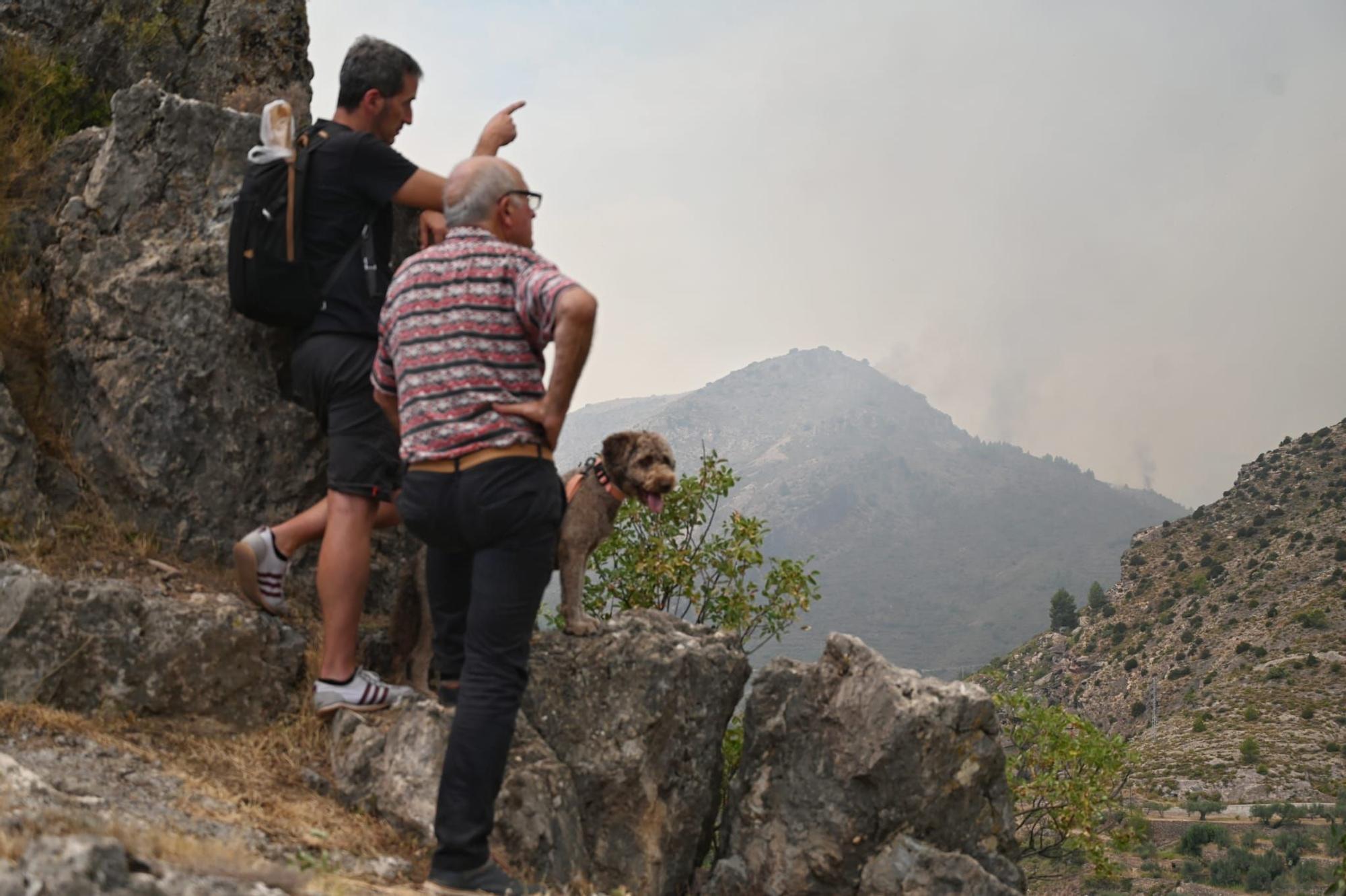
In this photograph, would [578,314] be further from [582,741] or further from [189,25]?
[189,25]

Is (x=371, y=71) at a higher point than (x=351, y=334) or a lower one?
higher

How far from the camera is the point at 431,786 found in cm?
615

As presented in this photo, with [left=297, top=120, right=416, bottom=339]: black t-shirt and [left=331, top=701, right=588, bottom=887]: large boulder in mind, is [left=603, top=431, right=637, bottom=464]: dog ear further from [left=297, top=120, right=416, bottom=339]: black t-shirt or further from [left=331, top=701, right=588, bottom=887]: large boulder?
[left=331, top=701, right=588, bottom=887]: large boulder

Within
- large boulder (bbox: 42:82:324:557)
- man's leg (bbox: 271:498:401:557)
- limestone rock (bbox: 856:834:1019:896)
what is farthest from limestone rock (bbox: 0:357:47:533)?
limestone rock (bbox: 856:834:1019:896)

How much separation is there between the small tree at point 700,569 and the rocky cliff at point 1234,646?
37819 millimetres

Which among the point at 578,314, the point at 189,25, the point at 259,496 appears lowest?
the point at 259,496

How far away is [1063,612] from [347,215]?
10723 centimetres

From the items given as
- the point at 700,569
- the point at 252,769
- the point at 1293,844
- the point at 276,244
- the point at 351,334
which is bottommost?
the point at 1293,844

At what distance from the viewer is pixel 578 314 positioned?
16.2 feet

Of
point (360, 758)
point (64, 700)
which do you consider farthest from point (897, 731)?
point (64, 700)

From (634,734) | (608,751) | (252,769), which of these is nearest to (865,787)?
(634,734)

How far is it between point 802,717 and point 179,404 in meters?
4.92

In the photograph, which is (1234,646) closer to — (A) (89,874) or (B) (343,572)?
(B) (343,572)

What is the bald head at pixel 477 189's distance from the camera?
5.31 metres
